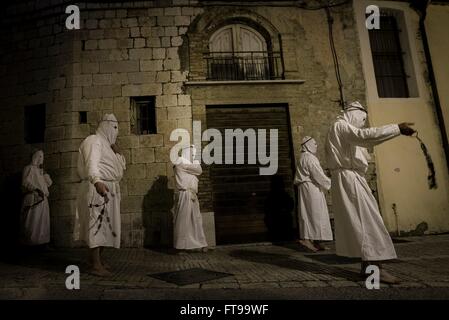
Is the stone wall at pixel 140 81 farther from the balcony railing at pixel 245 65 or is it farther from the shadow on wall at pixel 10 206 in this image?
the balcony railing at pixel 245 65

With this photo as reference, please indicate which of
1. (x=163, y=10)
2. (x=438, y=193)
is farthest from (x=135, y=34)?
(x=438, y=193)

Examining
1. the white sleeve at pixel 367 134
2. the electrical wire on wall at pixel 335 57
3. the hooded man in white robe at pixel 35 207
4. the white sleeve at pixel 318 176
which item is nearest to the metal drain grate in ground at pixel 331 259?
the white sleeve at pixel 318 176

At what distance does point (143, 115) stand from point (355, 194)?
5959mm

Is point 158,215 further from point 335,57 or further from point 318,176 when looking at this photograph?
point 335,57

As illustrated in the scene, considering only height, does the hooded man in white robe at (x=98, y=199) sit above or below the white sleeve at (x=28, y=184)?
below

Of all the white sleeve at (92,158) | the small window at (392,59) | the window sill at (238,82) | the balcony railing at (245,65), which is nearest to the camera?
the white sleeve at (92,158)

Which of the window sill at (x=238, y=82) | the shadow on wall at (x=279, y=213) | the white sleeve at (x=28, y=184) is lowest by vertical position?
the shadow on wall at (x=279, y=213)

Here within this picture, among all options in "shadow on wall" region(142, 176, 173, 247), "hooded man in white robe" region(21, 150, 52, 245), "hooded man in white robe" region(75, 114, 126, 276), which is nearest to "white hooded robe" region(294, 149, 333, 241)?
"shadow on wall" region(142, 176, 173, 247)

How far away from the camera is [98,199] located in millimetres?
4023

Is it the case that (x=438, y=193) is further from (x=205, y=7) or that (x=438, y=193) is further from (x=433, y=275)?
(x=205, y=7)

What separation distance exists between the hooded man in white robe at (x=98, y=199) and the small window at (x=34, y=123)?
16.1 feet

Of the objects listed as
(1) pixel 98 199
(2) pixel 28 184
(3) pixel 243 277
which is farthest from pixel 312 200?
(2) pixel 28 184

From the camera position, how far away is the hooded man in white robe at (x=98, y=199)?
3.91 metres

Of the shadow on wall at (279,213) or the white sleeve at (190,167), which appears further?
the shadow on wall at (279,213)
